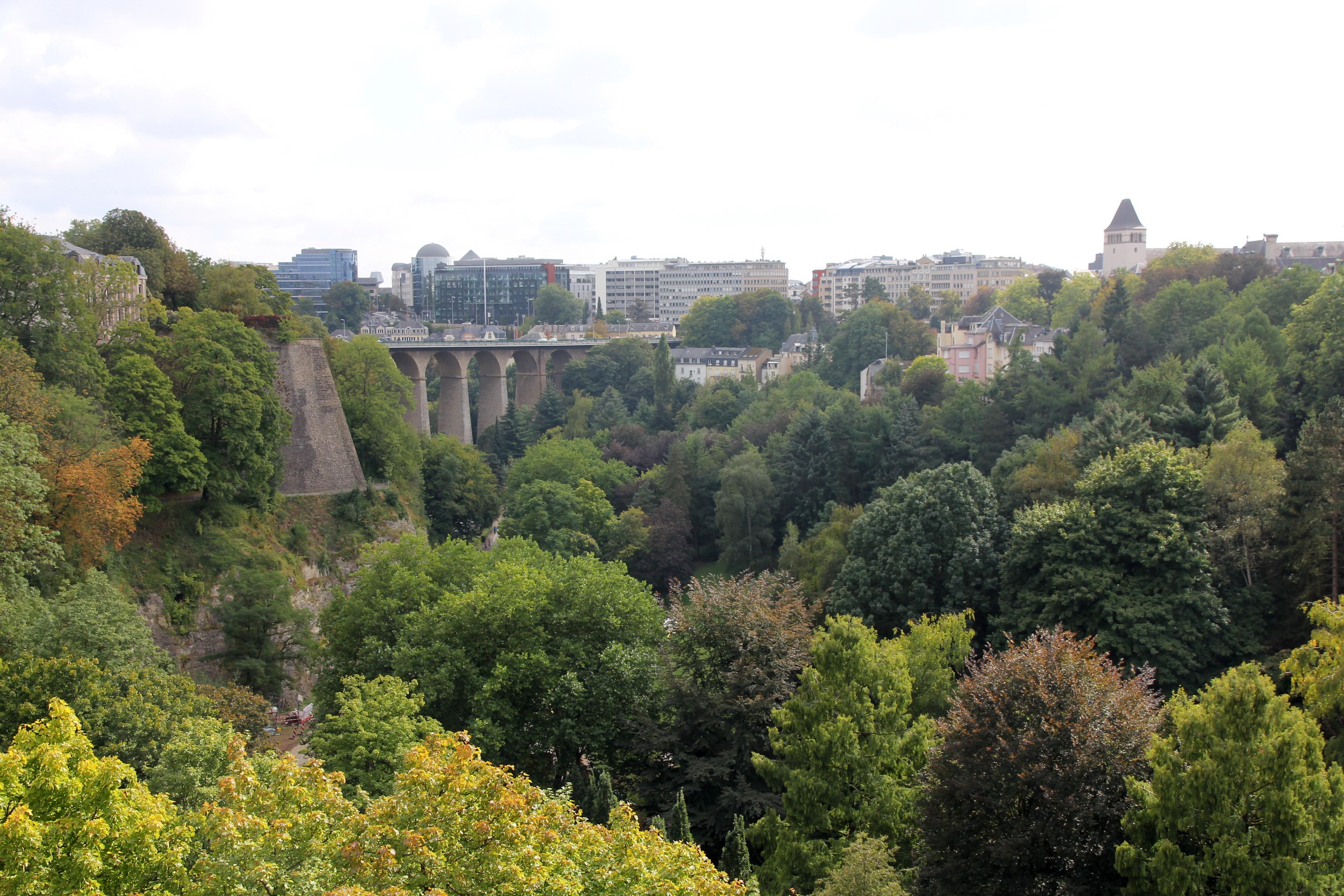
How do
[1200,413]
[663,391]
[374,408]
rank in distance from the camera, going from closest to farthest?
1. [1200,413]
2. [374,408]
3. [663,391]

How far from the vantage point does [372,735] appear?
17.2m

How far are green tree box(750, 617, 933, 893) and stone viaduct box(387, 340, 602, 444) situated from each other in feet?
151

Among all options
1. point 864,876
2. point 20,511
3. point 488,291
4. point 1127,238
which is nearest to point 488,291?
point 488,291

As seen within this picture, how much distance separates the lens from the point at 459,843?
9773 mm

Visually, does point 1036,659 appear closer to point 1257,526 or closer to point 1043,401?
point 1257,526

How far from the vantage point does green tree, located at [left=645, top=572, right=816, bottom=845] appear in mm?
18797

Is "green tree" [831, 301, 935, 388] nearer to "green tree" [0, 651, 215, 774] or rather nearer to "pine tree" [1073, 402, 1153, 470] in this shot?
"pine tree" [1073, 402, 1153, 470]

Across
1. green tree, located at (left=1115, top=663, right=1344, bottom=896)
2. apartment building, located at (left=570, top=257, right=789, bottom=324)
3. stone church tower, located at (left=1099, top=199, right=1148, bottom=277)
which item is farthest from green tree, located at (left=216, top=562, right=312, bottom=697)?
apartment building, located at (left=570, top=257, right=789, bottom=324)

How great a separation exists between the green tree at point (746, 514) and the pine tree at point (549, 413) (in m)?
29.0

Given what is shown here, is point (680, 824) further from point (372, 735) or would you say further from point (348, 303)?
point (348, 303)

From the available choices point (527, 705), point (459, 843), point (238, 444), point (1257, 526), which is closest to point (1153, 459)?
point (1257, 526)

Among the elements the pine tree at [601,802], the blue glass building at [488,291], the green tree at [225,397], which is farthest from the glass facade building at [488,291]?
the pine tree at [601,802]

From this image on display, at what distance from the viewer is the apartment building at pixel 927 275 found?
124938mm

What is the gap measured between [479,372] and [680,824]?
65.5 metres
